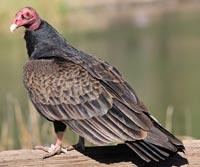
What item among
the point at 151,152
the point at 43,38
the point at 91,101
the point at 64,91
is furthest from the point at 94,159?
the point at 43,38

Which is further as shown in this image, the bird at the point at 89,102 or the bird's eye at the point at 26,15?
the bird's eye at the point at 26,15

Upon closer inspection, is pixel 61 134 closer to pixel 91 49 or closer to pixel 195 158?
pixel 195 158

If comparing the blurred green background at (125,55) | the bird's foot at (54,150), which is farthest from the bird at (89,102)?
the blurred green background at (125,55)

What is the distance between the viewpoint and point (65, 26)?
17.2m

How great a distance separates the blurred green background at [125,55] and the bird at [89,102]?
1.67 meters

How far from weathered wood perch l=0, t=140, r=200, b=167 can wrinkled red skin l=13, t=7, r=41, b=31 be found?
884 millimetres

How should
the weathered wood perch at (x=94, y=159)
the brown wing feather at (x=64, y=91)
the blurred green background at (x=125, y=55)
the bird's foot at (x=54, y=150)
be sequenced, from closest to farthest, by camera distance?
1. the weathered wood perch at (x=94, y=159)
2. the bird's foot at (x=54, y=150)
3. the brown wing feather at (x=64, y=91)
4. the blurred green background at (x=125, y=55)

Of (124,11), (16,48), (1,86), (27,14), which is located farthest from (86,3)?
(27,14)

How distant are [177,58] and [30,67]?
9.83 m

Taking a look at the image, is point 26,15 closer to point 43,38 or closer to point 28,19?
point 28,19

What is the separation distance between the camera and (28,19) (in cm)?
292

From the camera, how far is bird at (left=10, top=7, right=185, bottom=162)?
2168 millimetres

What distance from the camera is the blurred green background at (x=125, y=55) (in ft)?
17.4

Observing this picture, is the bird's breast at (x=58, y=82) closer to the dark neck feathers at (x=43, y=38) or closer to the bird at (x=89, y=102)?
the bird at (x=89, y=102)
